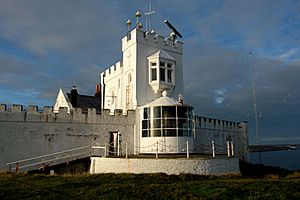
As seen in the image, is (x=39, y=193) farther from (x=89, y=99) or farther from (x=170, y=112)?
(x=89, y=99)

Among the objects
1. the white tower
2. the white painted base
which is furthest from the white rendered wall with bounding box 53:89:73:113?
the white painted base

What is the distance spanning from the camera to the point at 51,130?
60.5ft

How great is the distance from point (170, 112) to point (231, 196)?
33.6 ft

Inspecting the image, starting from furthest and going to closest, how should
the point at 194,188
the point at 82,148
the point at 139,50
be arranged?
the point at 139,50, the point at 82,148, the point at 194,188

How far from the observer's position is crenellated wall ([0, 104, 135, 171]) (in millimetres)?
16984

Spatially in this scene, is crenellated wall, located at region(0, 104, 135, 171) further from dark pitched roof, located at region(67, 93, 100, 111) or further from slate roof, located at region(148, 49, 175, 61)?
dark pitched roof, located at region(67, 93, 100, 111)

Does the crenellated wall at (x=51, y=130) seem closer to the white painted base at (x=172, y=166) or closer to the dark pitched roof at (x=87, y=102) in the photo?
the white painted base at (x=172, y=166)

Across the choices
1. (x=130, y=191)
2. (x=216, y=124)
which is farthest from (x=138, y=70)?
(x=130, y=191)

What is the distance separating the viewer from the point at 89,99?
32.2m

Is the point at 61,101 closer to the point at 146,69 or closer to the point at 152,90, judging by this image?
the point at 146,69

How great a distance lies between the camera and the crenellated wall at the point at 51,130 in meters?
17.0

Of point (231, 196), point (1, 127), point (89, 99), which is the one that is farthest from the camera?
point (89, 99)

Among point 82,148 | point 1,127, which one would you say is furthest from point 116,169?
point 1,127

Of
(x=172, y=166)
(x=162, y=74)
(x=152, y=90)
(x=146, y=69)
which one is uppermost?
(x=146, y=69)
